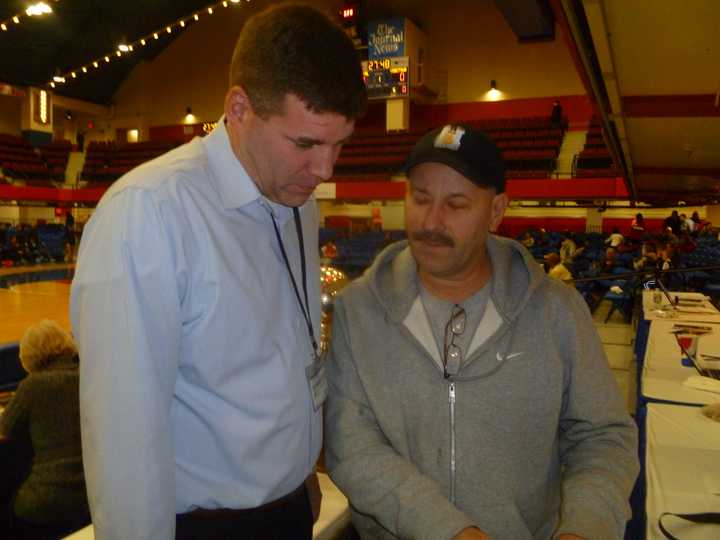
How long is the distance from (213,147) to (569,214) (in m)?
17.7

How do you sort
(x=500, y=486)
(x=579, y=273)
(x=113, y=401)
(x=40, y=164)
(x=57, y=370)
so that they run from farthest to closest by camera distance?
(x=40, y=164) < (x=579, y=273) < (x=57, y=370) < (x=500, y=486) < (x=113, y=401)

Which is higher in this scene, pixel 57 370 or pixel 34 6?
pixel 34 6

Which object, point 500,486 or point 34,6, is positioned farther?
point 34,6

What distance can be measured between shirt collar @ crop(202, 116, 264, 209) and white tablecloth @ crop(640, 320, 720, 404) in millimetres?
2006

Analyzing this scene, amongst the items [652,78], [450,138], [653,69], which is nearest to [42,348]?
[450,138]

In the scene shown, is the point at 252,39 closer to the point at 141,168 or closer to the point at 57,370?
the point at 141,168

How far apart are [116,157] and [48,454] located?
22.3m

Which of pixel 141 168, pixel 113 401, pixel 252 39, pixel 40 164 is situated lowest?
pixel 113 401

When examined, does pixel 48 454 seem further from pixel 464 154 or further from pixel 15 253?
pixel 15 253

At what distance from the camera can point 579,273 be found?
10445 mm

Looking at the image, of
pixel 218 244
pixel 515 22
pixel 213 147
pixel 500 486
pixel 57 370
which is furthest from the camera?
pixel 515 22

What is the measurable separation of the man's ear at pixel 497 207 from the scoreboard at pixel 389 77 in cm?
1737

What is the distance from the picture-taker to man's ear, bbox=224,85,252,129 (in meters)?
1.07

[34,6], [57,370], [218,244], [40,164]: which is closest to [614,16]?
[218,244]
